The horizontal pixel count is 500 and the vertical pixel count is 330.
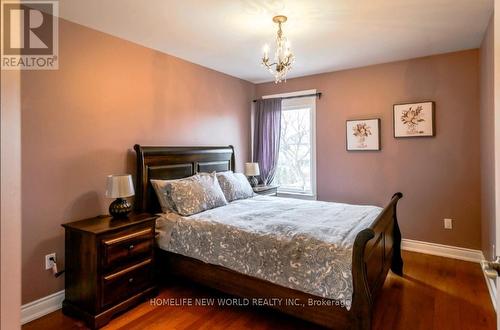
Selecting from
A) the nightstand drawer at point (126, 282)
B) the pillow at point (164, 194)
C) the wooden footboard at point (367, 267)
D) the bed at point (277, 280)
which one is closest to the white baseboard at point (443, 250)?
the bed at point (277, 280)

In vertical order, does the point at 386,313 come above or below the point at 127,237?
below

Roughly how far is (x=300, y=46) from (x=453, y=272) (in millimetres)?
3068

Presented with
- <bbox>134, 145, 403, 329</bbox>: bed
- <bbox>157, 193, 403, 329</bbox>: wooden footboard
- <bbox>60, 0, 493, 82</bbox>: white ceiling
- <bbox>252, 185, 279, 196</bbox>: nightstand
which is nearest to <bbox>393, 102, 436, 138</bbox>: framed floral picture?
<bbox>60, 0, 493, 82</bbox>: white ceiling

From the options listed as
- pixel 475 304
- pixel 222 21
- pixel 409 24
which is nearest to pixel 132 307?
pixel 222 21

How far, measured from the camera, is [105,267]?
2262 millimetres

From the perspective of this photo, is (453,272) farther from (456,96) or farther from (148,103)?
(148,103)

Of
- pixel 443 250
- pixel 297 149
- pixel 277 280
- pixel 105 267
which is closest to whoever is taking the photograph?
pixel 277 280

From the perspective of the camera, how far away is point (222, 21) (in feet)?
8.75

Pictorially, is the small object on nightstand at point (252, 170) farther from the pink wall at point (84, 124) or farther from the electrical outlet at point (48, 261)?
the electrical outlet at point (48, 261)

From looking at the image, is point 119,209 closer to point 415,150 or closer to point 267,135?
point 267,135

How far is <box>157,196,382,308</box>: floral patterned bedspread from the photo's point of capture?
1.90 m

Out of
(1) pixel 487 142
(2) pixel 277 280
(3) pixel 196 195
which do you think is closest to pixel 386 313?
(2) pixel 277 280

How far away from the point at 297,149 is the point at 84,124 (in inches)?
125

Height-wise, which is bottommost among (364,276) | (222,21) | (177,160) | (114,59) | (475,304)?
(475,304)
